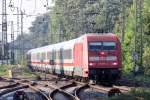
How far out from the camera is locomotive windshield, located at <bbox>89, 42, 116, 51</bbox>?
31688 millimetres

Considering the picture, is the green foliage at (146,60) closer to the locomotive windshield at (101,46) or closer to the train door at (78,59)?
the train door at (78,59)

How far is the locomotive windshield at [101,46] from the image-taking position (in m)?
31.7

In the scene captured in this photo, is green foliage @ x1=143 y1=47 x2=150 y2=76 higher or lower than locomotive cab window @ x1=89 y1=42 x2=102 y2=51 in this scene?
lower

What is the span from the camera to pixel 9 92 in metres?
26.8

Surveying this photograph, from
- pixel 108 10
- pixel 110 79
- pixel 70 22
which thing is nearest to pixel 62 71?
pixel 110 79

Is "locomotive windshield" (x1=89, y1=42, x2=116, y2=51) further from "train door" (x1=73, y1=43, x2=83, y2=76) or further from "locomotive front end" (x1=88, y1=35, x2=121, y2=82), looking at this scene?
"train door" (x1=73, y1=43, x2=83, y2=76)

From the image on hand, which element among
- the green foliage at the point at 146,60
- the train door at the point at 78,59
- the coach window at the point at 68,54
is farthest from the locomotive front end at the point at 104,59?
the green foliage at the point at 146,60

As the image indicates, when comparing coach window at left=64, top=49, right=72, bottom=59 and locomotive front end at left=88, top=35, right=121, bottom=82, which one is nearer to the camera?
locomotive front end at left=88, top=35, right=121, bottom=82

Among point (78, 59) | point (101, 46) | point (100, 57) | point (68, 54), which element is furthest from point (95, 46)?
point (68, 54)

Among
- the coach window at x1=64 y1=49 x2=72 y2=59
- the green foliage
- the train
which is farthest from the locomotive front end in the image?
the green foliage

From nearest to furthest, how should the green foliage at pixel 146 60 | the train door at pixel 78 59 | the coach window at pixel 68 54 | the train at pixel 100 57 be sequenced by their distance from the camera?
the train at pixel 100 57
the train door at pixel 78 59
the coach window at pixel 68 54
the green foliage at pixel 146 60

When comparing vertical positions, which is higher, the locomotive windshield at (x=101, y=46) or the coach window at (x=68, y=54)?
the locomotive windshield at (x=101, y=46)

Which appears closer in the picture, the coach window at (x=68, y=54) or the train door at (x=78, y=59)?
the train door at (x=78, y=59)

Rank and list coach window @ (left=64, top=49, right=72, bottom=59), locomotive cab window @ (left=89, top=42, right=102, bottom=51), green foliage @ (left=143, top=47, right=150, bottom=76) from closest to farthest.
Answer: locomotive cab window @ (left=89, top=42, right=102, bottom=51)
coach window @ (left=64, top=49, right=72, bottom=59)
green foliage @ (left=143, top=47, right=150, bottom=76)
